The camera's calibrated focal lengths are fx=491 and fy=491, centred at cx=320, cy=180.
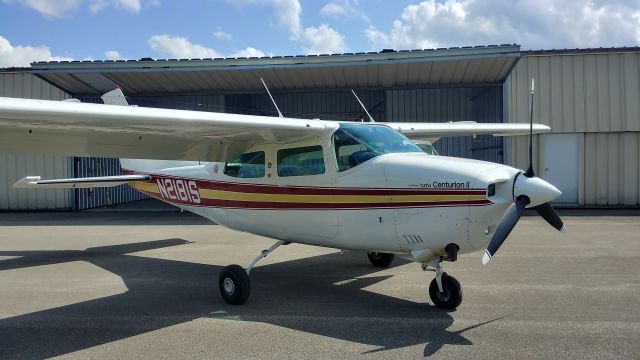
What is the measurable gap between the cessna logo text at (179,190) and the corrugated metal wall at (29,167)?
1249cm

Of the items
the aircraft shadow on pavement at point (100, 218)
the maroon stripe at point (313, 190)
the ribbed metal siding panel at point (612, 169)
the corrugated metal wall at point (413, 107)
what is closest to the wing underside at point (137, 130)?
the maroon stripe at point (313, 190)

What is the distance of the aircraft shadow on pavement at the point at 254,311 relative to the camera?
15.1 ft

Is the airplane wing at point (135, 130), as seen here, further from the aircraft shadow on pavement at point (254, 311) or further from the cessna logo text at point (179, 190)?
the aircraft shadow on pavement at point (254, 311)

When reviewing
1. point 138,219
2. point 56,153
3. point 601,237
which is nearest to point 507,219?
point 56,153

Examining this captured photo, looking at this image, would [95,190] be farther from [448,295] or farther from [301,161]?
[448,295]

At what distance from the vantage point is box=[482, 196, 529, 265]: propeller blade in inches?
173

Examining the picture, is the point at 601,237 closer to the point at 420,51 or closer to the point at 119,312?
the point at 420,51

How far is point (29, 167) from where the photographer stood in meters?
19.2

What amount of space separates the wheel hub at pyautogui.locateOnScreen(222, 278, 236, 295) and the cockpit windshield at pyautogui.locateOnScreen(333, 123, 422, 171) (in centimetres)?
190

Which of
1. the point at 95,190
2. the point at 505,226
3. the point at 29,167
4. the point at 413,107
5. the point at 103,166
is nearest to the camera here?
the point at 505,226

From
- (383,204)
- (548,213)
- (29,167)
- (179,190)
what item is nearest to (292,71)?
(179,190)

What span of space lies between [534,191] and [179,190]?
18.6 feet

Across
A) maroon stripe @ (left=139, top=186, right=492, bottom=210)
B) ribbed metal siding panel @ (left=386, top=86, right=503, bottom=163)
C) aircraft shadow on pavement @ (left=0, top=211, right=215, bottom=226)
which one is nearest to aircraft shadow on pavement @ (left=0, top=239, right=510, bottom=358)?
maroon stripe @ (left=139, top=186, right=492, bottom=210)

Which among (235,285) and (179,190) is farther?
(179,190)
